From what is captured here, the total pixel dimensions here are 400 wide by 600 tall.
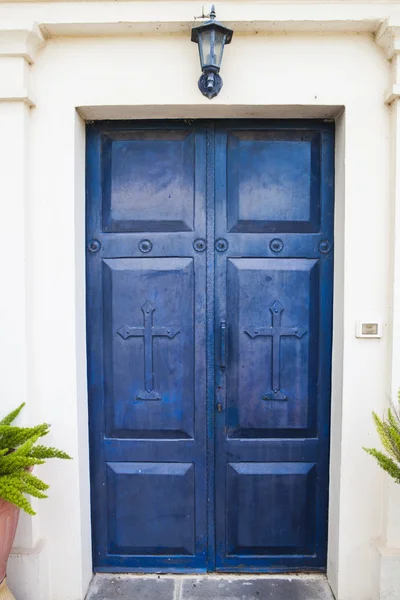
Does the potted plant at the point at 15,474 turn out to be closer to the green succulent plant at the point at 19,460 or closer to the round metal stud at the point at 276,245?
the green succulent plant at the point at 19,460

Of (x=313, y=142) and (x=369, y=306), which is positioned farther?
(x=313, y=142)

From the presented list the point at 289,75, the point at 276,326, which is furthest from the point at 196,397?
the point at 289,75

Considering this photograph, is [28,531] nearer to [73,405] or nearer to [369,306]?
[73,405]

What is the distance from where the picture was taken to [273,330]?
2.92 metres

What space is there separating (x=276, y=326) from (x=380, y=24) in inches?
66.6

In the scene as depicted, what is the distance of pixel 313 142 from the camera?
114 inches

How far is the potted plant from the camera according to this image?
2179mm

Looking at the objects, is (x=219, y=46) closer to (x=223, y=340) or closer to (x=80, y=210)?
(x=80, y=210)

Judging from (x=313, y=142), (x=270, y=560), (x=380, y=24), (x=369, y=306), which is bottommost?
(x=270, y=560)

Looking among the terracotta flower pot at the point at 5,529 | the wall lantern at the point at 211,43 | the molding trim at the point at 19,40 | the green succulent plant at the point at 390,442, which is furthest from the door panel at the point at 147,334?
the green succulent plant at the point at 390,442

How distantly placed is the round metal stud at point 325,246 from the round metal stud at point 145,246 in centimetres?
100

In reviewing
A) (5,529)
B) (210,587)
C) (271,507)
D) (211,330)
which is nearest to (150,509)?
(210,587)

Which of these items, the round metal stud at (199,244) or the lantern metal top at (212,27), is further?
the round metal stud at (199,244)

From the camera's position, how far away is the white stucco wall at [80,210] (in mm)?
2627
